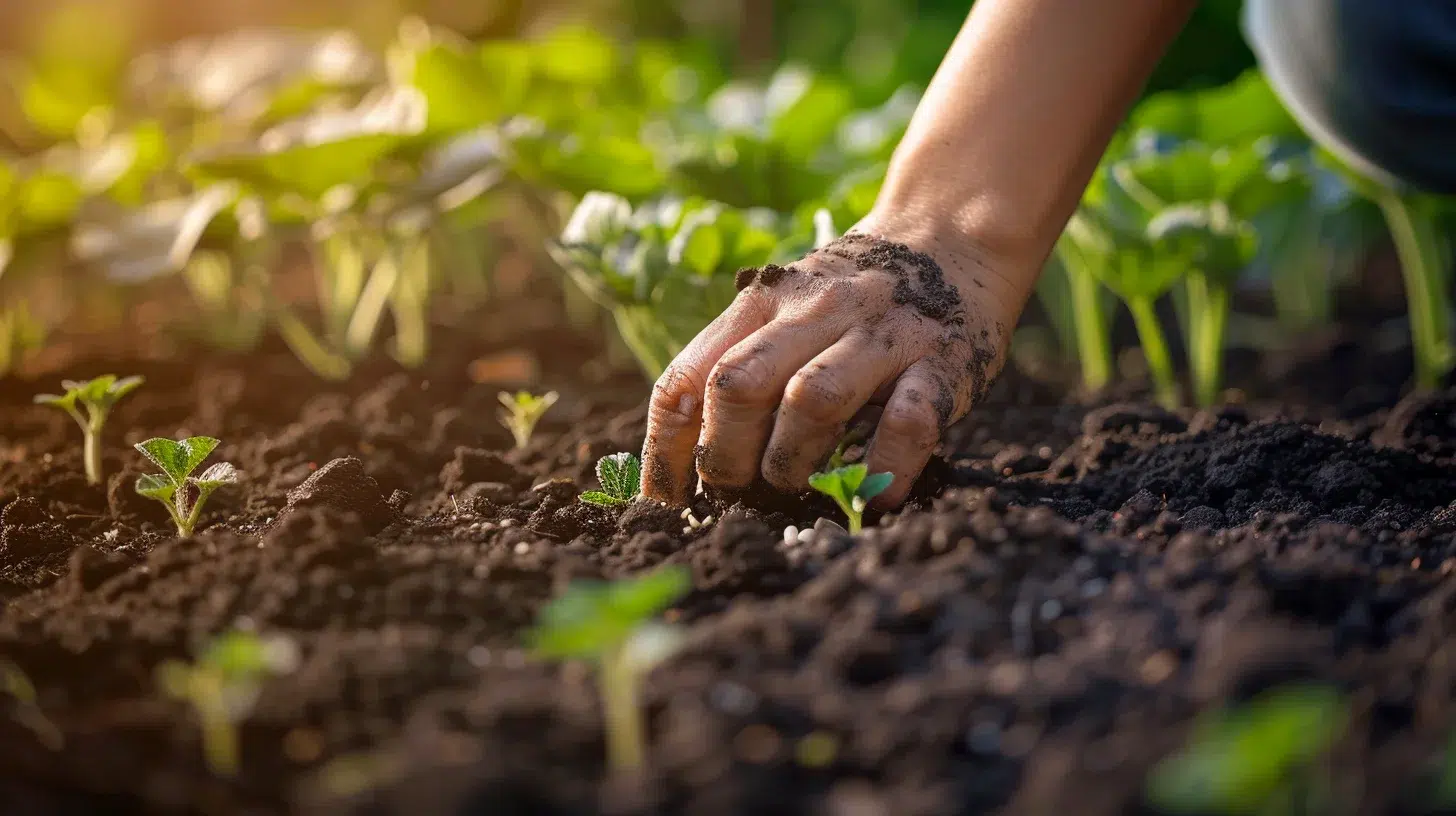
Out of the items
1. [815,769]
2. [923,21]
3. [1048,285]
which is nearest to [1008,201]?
[815,769]

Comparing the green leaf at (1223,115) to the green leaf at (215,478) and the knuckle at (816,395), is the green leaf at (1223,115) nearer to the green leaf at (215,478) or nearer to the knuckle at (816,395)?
the knuckle at (816,395)

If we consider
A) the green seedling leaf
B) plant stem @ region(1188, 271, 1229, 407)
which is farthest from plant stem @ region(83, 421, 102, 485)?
plant stem @ region(1188, 271, 1229, 407)

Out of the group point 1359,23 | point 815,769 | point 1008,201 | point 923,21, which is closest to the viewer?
point 815,769

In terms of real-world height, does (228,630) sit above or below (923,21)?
below

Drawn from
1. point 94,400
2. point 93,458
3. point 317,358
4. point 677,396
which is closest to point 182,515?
point 94,400

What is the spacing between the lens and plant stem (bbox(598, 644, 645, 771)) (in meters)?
0.72

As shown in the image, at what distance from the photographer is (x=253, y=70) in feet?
9.66

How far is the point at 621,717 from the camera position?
74 cm

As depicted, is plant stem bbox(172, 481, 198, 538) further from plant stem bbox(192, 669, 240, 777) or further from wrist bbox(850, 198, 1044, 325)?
wrist bbox(850, 198, 1044, 325)

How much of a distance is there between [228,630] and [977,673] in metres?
0.56

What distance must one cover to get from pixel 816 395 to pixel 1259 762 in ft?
1.98

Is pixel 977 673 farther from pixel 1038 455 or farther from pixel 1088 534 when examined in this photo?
pixel 1038 455

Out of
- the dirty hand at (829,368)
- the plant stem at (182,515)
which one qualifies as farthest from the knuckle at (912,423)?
the plant stem at (182,515)

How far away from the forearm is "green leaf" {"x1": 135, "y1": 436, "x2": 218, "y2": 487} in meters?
0.72
